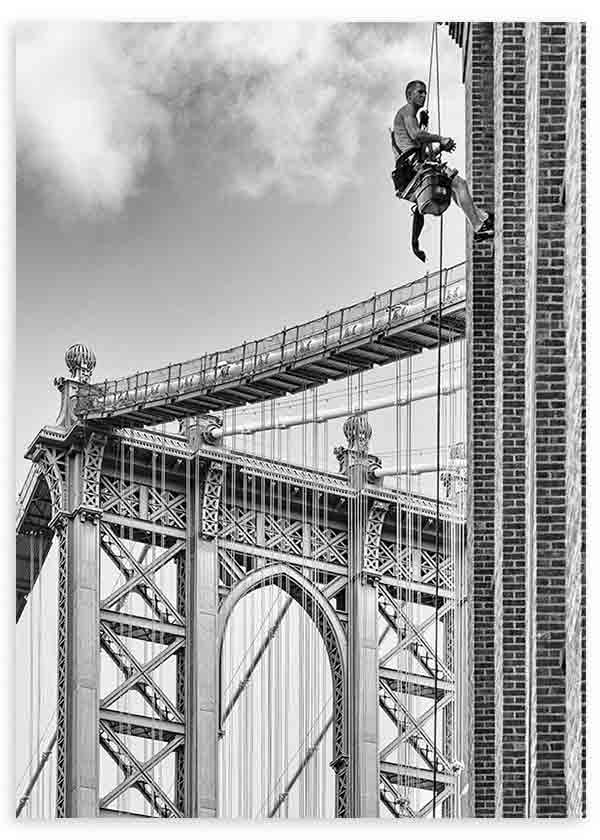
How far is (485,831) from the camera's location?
15.9 m

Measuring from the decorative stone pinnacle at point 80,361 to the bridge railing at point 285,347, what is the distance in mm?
307

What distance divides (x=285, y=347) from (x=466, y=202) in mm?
3495

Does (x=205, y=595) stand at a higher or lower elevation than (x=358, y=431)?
lower

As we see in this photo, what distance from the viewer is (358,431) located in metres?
22.6

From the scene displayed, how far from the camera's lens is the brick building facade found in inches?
589

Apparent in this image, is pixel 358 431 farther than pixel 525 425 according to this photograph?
Yes

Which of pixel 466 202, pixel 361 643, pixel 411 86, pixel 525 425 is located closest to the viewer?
pixel 525 425

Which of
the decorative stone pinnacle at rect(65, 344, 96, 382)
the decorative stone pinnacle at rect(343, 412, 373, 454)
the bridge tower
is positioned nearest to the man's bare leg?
the decorative stone pinnacle at rect(65, 344, 96, 382)

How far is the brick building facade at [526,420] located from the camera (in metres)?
15.0

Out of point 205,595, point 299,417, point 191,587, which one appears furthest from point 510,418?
point 191,587

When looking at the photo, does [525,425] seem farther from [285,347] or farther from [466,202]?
[285,347]

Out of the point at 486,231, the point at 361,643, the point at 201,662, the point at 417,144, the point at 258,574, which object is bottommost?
the point at 201,662
